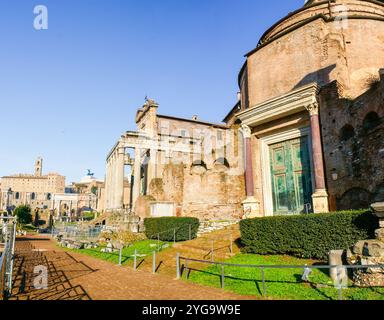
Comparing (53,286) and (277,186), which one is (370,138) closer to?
(277,186)

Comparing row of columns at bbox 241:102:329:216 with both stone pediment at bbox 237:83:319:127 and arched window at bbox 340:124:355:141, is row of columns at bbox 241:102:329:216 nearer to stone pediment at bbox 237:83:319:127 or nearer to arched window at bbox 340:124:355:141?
stone pediment at bbox 237:83:319:127

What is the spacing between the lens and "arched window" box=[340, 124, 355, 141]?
12.7m

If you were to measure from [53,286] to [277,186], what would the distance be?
12.7 meters

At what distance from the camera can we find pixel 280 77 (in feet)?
57.5

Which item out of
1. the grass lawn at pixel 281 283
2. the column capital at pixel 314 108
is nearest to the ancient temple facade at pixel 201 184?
the column capital at pixel 314 108

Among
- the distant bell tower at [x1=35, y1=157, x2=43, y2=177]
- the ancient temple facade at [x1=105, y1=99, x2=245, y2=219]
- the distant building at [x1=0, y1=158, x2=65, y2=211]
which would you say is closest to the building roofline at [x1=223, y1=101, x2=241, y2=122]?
the ancient temple facade at [x1=105, y1=99, x2=245, y2=219]

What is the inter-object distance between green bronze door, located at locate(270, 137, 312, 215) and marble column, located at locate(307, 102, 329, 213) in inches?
72.7

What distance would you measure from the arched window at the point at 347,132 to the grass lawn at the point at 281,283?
6455mm

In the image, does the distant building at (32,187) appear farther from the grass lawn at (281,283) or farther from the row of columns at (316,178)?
the grass lawn at (281,283)

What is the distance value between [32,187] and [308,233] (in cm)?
13440

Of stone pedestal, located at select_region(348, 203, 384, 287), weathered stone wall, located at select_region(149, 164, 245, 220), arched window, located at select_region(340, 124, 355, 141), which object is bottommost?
stone pedestal, located at select_region(348, 203, 384, 287)

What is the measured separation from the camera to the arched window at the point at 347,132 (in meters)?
12.7

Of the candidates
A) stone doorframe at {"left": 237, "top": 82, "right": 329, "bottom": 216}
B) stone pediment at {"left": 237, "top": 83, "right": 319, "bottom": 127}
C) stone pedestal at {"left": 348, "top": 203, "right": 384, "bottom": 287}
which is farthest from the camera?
stone pediment at {"left": 237, "top": 83, "right": 319, "bottom": 127}
